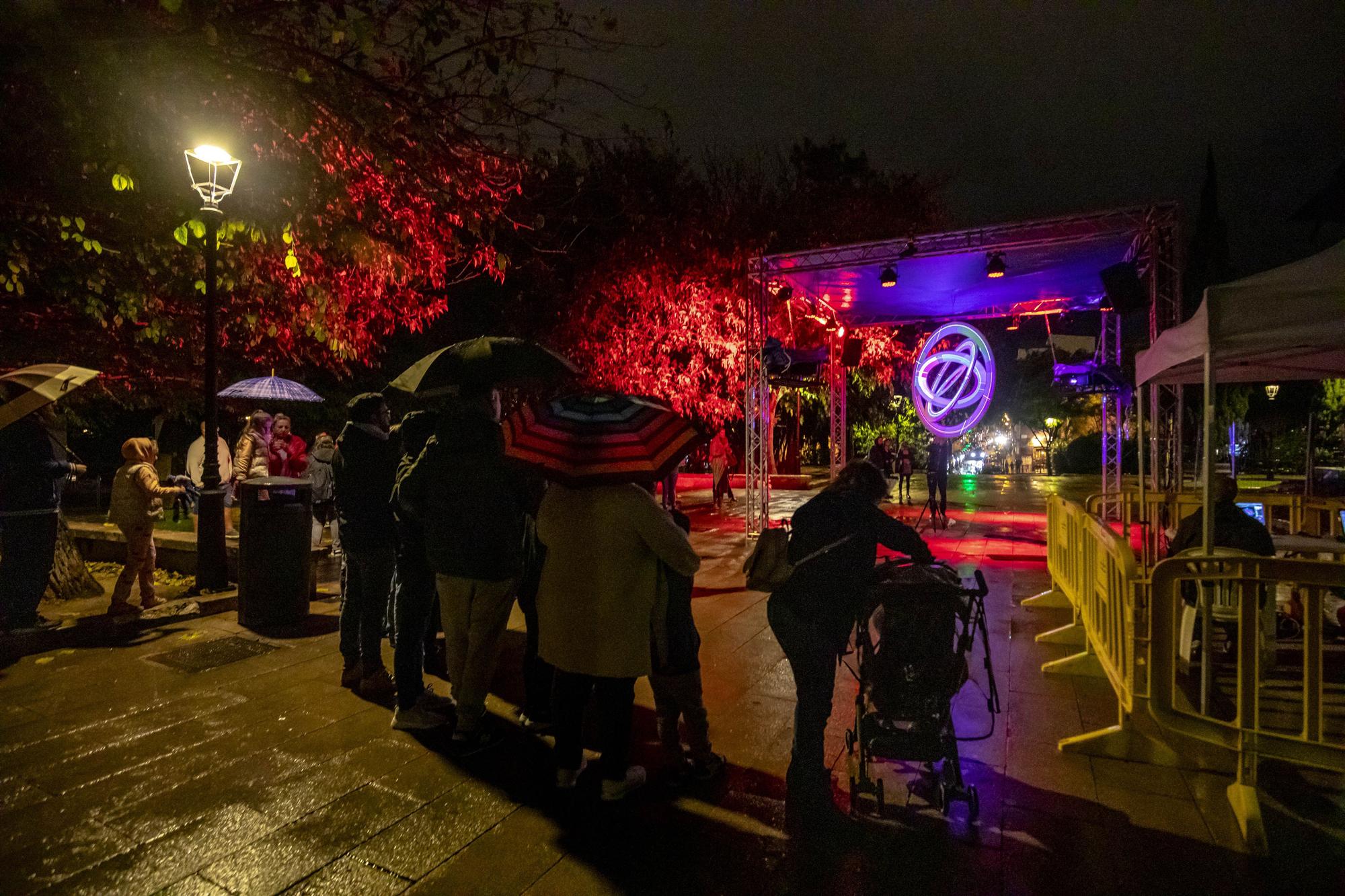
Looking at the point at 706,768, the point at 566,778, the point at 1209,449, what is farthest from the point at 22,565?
the point at 1209,449

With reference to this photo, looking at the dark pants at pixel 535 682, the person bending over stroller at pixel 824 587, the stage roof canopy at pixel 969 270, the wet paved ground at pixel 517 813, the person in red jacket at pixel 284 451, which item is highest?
the stage roof canopy at pixel 969 270

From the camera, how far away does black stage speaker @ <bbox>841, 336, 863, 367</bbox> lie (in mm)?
14672

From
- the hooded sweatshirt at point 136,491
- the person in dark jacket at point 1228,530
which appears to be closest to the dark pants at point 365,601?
the hooded sweatshirt at point 136,491

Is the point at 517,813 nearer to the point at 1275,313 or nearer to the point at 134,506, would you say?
the point at 1275,313

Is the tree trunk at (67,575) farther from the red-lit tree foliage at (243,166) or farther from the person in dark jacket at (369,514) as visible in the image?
the person in dark jacket at (369,514)

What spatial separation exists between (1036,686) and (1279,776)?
1453 mm

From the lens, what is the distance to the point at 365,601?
4.78m

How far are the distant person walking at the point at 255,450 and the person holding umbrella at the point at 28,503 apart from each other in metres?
2.98

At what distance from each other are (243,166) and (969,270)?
1022cm

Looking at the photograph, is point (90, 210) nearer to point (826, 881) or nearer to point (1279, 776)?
point (826, 881)

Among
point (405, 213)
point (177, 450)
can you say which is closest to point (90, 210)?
Answer: point (405, 213)

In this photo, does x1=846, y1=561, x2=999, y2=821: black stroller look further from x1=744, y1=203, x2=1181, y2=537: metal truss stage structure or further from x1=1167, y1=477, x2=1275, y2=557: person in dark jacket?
x1=744, y1=203, x2=1181, y2=537: metal truss stage structure

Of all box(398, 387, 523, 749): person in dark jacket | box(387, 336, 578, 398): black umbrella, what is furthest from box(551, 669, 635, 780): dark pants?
box(387, 336, 578, 398): black umbrella

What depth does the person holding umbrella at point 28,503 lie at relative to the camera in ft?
19.7
